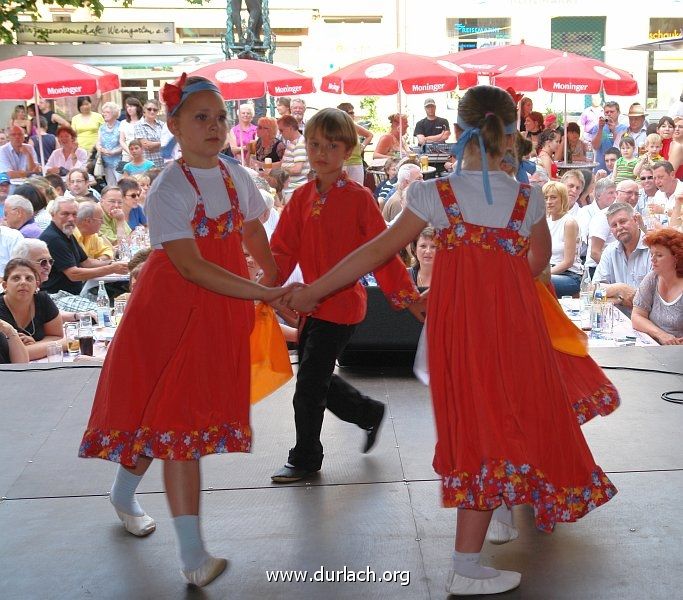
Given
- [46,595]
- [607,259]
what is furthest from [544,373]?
[607,259]

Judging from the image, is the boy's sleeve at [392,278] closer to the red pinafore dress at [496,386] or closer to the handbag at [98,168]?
the red pinafore dress at [496,386]

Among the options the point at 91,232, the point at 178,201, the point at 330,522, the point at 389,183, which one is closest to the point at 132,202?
the point at 91,232

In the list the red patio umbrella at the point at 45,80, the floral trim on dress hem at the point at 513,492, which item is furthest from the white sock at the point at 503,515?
the red patio umbrella at the point at 45,80

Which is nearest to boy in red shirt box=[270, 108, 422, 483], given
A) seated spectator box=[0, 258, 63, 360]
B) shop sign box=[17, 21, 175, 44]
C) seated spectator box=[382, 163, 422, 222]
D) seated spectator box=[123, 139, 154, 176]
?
seated spectator box=[0, 258, 63, 360]

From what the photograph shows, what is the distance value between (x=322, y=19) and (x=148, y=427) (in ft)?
78.8

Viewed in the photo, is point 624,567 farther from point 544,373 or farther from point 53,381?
point 53,381

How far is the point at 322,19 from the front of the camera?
84.3ft

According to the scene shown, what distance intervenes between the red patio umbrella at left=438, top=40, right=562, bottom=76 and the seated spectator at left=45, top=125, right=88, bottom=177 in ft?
16.4

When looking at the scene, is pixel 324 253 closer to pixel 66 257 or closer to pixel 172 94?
pixel 172 94

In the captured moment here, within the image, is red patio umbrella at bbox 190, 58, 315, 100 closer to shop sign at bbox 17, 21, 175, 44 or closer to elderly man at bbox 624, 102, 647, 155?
elderly man at bbox 624, 102, 647, 155

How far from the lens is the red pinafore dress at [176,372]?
285 cm

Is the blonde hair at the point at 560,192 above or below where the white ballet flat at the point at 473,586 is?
above

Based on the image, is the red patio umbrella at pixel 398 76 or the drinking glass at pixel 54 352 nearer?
the drinking glass at pixel 54 352

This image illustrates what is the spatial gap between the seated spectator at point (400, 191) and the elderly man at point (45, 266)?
7.74ft
